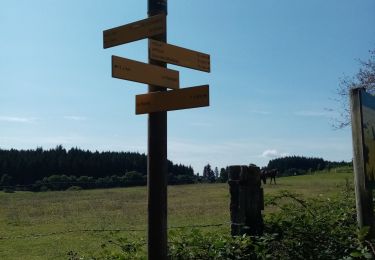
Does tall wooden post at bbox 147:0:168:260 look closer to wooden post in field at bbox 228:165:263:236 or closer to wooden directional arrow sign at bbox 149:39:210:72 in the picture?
wooden directional arrow sign at bbox 149:39:210:72

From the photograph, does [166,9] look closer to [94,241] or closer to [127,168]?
[94,241]

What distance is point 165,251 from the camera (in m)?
4.83

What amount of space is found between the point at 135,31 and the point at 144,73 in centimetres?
50

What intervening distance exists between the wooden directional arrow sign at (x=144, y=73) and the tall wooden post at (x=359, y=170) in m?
2.27

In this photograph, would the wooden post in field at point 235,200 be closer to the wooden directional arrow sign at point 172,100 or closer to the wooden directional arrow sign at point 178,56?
the wooden directional arrow sign at point 178,56

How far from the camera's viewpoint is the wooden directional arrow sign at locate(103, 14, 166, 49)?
4.92m

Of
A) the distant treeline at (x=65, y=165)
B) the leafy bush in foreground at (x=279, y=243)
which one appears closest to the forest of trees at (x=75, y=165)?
the distant treeline at (x=65, y=165)

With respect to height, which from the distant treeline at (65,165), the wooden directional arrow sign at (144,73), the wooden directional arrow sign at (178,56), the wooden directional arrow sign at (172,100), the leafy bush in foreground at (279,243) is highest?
the distant treeline at (65,165)

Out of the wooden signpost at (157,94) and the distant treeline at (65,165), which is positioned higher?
the distant treeline at (65,165)

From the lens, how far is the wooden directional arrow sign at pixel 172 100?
15.7ft

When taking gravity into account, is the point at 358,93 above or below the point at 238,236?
above

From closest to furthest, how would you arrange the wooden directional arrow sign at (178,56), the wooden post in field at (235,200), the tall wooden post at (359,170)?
1. the wooden directional arrow sign at (178,56)
2. the tall wooden post at (359,170)
3. the wooden post in field at (235,200)

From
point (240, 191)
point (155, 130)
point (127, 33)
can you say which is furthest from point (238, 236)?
point (127, 33)

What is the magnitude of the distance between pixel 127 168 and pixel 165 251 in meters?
112
